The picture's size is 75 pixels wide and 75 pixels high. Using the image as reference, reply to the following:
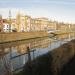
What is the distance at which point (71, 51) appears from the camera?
1164 cm

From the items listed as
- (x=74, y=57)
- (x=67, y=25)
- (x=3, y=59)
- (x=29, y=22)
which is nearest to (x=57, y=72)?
(x=3, y=59)

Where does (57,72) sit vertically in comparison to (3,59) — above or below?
below

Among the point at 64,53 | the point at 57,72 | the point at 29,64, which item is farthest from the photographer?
the point at 64,53

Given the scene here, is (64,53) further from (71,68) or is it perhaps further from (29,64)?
(29,64)

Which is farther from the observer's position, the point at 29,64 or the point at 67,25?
the point at 67,25

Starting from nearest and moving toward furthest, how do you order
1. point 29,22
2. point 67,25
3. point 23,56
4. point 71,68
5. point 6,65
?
point 6,65 → point 23,56 → point 71,68 → point 29,22 → point 67,25

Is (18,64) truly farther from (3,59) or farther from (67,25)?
(67,25)

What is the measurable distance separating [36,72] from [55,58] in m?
1.60

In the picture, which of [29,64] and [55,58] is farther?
[55,58]

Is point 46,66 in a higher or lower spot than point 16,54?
higher

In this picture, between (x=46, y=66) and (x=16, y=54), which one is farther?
(x=16, y=54)

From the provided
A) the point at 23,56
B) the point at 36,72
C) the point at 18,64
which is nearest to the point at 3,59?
the point at 36,72

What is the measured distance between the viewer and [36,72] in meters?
7.37

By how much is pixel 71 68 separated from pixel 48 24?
129 metres
